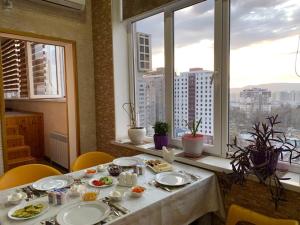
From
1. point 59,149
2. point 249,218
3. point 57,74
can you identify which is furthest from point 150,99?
point 57,74

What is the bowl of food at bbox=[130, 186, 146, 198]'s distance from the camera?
121cm

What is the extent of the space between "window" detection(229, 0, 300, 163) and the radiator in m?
2.19

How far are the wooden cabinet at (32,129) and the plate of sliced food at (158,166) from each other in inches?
107

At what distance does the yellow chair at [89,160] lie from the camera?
A: 1854 millimetres

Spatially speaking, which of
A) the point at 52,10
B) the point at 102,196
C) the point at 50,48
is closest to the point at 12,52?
the point at 50,48

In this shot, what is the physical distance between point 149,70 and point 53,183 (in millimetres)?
1381

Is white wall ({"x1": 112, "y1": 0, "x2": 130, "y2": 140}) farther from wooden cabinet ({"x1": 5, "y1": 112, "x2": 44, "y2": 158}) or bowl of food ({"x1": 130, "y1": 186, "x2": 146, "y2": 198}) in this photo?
wooden cabinet ({"x1": 5, "y1": 112, "x2": 44, "y2": 158})

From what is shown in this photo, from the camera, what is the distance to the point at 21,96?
424cm

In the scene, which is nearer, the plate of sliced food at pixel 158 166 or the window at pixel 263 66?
the window at pixel 263 66

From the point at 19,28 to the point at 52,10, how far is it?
0.37 m

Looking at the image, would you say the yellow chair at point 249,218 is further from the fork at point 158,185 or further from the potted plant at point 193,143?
the potted plant at point 193,143

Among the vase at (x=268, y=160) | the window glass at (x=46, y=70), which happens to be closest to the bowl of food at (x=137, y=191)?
the vase at (x=268, y=160)

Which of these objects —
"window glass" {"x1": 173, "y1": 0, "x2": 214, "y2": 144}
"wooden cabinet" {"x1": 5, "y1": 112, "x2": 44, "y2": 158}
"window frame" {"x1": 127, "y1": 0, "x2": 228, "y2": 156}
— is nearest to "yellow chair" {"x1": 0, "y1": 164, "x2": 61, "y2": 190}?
"window frame" {"x1": 127, "y1": 0, "x2": 228, "y2": 156}

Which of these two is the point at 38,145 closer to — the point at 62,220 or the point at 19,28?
the point at 19,28
